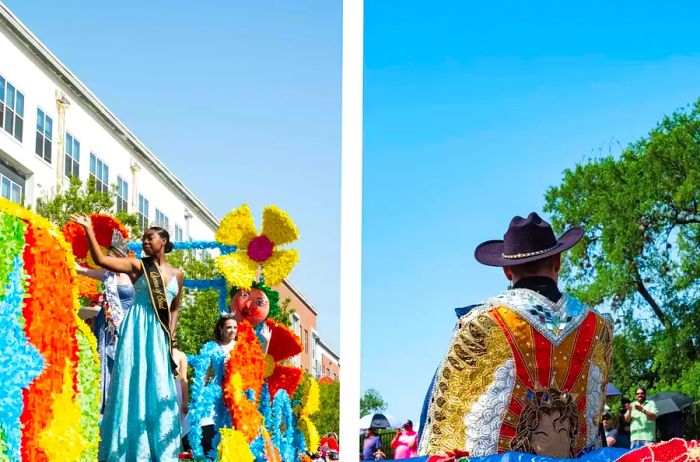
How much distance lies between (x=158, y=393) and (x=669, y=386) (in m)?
20.6

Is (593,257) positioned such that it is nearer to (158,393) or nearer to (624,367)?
(624,367)

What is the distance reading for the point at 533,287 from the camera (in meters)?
3.92

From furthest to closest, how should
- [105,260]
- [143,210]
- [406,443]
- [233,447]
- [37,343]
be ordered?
[143,210]
[406,443]
[233,447]
[105,260]
[37,343]

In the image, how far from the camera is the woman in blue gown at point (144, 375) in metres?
5.66

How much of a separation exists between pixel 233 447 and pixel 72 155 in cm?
2575

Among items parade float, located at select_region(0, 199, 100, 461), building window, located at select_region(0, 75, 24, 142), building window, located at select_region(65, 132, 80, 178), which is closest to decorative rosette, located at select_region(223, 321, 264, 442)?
parade float, located at select_region(0, 199, 100, 461)

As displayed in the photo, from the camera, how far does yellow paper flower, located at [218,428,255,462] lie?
6270 mm

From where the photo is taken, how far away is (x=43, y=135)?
28719 millimetres

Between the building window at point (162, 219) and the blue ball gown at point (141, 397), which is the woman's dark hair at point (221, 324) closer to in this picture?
the blue ball gown at point (141, 397)

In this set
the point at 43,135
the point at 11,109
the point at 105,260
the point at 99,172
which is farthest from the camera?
the point at 99,172

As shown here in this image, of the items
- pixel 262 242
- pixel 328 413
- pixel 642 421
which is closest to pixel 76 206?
pixel 642 421

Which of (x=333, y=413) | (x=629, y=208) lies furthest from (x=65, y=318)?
(x=333, y=413)

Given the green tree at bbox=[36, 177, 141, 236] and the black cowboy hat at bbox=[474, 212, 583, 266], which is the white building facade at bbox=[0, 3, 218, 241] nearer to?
the green tree at bbox=[36, 177, 141, 236]

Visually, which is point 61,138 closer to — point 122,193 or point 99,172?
point 99,172
